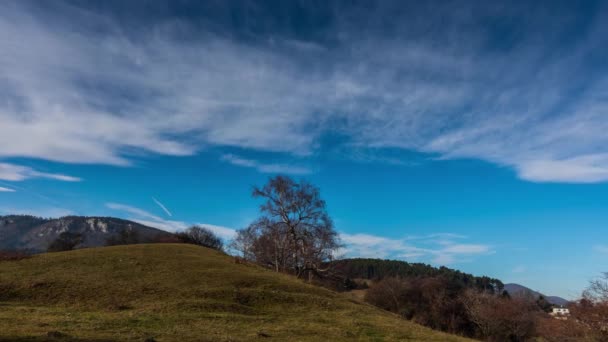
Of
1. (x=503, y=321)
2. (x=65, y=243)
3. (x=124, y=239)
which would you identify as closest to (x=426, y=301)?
(x=503, y=321)

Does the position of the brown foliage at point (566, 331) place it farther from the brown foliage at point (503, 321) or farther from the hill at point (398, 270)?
the hill at point (398, 270)

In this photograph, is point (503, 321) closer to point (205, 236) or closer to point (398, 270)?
point (205, 236)

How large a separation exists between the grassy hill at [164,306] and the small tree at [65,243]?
1858 inches

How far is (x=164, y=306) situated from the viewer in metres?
20.5

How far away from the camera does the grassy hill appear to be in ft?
47.6

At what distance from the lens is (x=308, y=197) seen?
173 ft

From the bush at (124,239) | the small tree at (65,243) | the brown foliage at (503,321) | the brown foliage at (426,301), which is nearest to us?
the brown foliage at (503,321)

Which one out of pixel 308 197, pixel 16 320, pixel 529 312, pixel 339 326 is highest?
pixel 308 197

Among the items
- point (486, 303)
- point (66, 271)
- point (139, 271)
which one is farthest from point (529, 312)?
point (66, 271)

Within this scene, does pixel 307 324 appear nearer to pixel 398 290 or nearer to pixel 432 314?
pixel 432 314

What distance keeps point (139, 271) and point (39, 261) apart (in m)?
10.7

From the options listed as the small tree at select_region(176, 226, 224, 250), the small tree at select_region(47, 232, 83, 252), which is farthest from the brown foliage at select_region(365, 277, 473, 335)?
the small tree at select_region(47, 232, 83, 252)

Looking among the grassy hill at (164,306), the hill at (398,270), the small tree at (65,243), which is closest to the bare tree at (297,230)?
the grassy hill at (164,306)

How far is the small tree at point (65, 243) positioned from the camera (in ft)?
253
